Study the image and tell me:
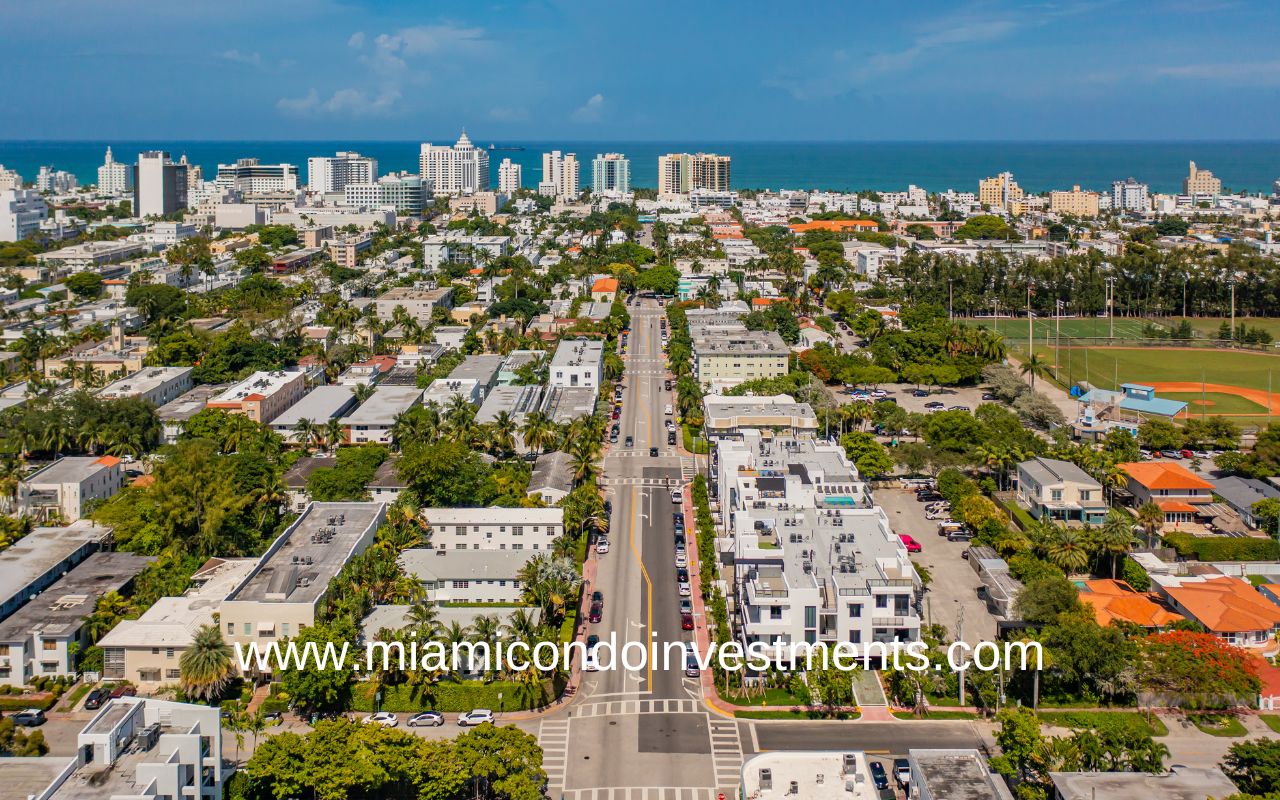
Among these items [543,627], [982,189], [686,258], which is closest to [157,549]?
[543,627]

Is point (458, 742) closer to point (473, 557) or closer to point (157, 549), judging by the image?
point (473, 557)

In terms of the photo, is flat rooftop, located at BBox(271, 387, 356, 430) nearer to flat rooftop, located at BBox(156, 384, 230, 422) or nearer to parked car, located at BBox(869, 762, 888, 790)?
flat rooftop, located at BBox(156, 384, 230, 422)

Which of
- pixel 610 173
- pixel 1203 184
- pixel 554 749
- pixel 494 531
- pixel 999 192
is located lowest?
pixel 554 749

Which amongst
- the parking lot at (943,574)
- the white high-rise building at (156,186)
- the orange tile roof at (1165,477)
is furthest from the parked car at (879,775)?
the white high-rise building at (156,186)

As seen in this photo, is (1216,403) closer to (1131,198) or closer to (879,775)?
(879,775)

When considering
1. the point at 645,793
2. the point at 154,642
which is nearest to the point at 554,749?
the point at 645,793
